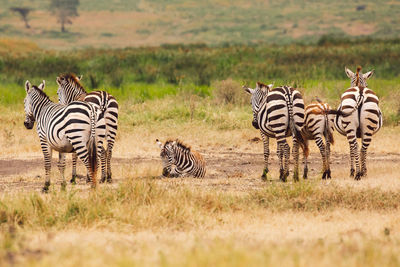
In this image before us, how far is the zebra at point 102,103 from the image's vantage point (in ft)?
41.1

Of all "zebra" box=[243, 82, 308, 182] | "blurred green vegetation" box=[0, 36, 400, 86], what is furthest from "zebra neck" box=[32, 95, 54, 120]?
"blurred green vegetation" box=[0, 36, 400, 86]

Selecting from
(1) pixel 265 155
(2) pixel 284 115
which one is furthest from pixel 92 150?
(1) pixel 265 155

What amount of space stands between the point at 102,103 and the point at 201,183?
2.74m

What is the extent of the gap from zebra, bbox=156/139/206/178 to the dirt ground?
25cm

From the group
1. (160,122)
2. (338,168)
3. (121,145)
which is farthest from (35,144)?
(338,168)

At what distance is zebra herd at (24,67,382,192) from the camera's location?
10.5 m

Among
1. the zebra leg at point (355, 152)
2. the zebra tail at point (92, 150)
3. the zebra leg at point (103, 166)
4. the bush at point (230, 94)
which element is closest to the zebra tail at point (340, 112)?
the zebra leg at point (355, 152)

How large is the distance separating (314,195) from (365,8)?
3103 inches

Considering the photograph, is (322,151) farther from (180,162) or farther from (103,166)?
(103,166)

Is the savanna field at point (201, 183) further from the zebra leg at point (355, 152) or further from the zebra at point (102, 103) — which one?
the zebra at point (102, 103)

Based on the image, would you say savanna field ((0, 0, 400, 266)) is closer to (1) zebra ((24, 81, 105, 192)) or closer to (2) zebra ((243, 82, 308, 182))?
(1) zebra ((24, 81, 105, 192))

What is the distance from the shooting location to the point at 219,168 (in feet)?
47.5

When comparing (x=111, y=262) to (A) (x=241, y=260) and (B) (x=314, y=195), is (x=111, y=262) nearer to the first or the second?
(A) (x=241, y=260)

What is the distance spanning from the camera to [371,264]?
5.72m
